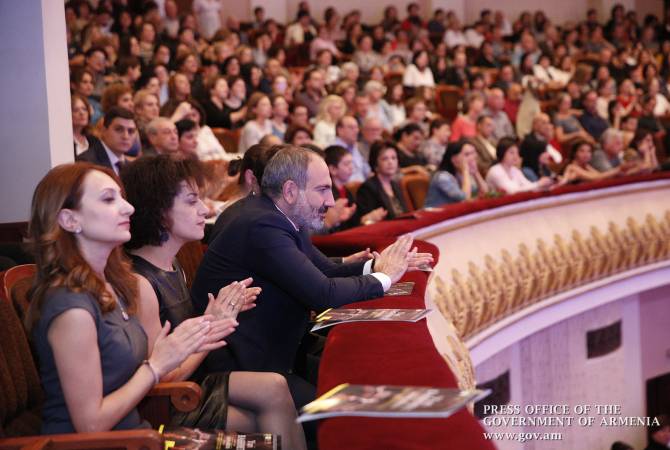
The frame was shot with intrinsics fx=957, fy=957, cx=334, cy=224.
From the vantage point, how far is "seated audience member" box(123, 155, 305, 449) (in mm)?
2305

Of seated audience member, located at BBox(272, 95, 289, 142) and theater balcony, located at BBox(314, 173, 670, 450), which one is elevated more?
seated audience member, located at BBox(272, 95, 289, 142)

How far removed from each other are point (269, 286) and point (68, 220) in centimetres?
75

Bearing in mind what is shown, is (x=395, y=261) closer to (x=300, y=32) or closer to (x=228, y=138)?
(x=228, y=138)

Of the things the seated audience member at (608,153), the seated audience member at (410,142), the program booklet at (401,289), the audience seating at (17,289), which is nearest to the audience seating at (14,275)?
the audience seating at (17,289)

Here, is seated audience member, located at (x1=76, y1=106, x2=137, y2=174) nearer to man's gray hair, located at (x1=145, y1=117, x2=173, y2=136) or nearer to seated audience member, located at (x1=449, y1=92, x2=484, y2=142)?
man's gray hair, located at (x1=145, y1=117, x2=173, y2=136)

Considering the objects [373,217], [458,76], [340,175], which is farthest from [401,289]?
[458,76]

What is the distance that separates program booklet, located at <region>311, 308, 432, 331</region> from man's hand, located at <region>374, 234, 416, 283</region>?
10.8 inches

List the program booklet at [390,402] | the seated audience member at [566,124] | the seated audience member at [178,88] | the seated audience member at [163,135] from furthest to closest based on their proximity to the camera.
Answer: the seated audience member at [566,124] < the seated audience member at [178,88] < the seated audience member at [163,135] < the program booklet at [390,402]

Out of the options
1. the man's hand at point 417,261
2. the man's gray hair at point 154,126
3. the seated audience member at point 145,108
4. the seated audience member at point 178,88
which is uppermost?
the seated audience member at point 178,88

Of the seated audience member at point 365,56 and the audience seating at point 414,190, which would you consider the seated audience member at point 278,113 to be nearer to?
the audience seating at point 414,190

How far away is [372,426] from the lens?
164cm

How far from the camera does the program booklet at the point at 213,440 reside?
2.10 meters

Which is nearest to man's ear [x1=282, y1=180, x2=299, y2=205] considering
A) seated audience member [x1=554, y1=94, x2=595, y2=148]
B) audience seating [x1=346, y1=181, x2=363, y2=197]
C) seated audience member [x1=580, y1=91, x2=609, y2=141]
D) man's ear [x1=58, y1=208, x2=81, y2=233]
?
man's ear [x1=58, y1=208, x2=81, y2=233]

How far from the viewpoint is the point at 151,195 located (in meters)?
2.58
